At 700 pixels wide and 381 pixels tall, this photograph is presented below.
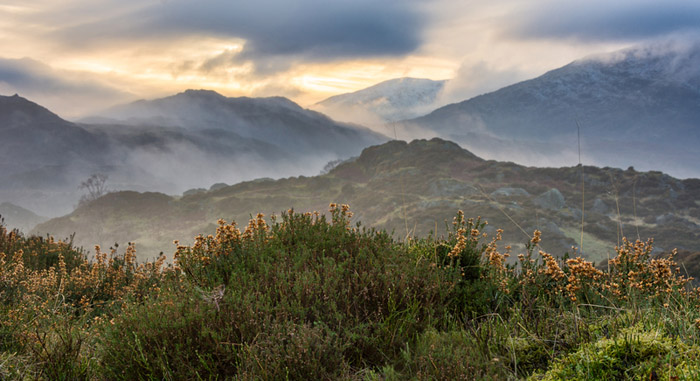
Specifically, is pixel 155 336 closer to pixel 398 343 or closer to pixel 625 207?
pixel 398 343

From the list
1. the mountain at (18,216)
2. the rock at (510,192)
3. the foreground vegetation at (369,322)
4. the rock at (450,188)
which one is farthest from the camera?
the mountain at (18,216)

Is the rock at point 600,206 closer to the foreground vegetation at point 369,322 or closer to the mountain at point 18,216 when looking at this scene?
the foreground vegetation at point 369,322

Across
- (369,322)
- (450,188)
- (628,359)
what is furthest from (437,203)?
(628,359)

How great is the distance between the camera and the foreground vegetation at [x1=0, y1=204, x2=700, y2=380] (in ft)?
9.76

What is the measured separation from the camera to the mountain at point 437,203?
2665 inches

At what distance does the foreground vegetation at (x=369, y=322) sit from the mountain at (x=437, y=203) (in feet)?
181

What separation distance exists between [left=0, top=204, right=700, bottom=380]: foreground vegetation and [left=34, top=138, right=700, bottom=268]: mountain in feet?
181

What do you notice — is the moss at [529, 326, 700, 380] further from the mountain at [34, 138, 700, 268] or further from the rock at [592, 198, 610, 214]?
the rock at [592, 198, 610, 214]

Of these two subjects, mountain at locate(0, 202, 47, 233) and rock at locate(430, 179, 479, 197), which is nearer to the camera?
rock at locate(430, 179, 479, 197)

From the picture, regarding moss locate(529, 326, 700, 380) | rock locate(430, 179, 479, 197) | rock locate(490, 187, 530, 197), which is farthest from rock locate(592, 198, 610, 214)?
moss locate(529, 326, 700, 380)

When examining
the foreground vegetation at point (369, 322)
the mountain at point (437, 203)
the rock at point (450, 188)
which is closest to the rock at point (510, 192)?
the mountain at point (437, 203)

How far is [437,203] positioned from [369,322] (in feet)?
255

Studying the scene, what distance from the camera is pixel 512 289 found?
4395 mm

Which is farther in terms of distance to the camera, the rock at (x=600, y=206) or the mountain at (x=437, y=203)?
the rock at (x=600, y=206)
